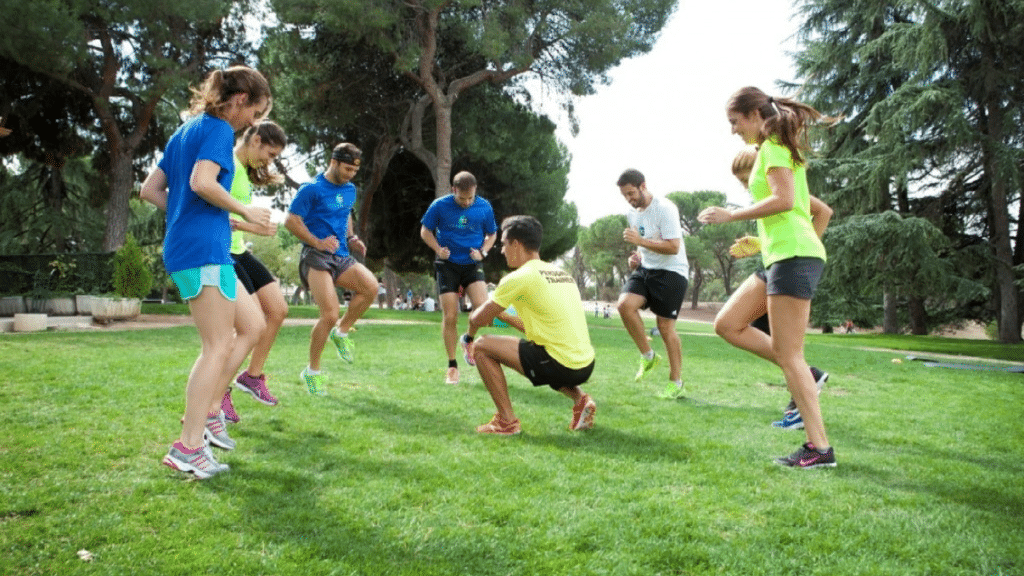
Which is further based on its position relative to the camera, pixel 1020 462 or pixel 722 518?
pixel 1020 462

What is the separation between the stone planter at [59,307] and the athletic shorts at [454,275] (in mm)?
11612

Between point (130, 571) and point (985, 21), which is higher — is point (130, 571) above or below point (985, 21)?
below

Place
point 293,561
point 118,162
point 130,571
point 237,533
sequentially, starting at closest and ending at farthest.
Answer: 1. point 130,571
2. point 293,561
3. point 237,533
4. point 118,162

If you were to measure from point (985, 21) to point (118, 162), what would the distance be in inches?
1003

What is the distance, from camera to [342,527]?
8.67 feet

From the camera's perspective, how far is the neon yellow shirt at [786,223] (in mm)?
3766

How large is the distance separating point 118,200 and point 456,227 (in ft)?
53.7

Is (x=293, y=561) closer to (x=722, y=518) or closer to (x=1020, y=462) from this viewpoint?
(x=722, y=518)

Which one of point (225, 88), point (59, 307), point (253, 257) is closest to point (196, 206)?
point (225, 88)

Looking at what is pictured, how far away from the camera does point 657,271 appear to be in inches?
250

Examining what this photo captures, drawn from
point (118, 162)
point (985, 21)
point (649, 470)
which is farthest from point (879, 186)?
point (118, 162)

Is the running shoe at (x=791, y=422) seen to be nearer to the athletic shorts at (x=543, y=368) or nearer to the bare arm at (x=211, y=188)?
the athletic shorts at (x=543, y=368)

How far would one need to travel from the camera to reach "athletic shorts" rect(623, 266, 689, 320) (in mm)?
6242

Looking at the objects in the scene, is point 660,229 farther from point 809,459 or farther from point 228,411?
point 228,411
